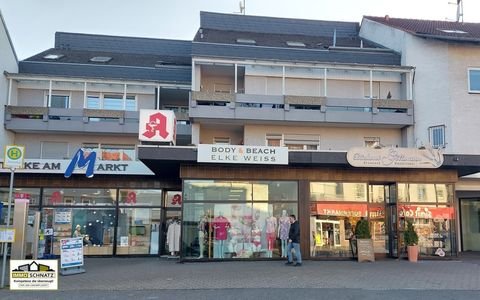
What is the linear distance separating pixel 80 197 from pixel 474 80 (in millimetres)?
17588

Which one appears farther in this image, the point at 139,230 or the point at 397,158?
the point at 139,230

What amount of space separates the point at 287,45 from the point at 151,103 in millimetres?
7887

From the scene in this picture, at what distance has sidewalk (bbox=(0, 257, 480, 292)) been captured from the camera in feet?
36.3

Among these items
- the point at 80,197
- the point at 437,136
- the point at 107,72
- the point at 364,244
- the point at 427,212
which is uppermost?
the point at 107,72

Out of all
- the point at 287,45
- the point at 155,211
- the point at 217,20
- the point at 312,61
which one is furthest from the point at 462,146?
the point at 217,20

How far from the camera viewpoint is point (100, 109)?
2327 cm

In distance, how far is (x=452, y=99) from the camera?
21.8 metres

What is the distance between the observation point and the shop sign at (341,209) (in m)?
16.6

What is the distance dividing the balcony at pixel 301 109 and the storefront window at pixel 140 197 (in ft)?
14.5

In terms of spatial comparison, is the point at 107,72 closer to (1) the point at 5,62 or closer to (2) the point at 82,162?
(1) the point at 5,62

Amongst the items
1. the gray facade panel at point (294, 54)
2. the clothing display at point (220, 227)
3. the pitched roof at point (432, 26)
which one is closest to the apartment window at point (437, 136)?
the gray facade panel at point (294, 54)

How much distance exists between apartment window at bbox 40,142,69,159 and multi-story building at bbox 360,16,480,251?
16.6m

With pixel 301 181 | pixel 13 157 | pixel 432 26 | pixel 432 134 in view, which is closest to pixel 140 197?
pixel 301 181

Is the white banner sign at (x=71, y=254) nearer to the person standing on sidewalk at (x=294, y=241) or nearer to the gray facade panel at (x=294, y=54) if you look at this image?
the person standing on sidewalk at (x=294, y=241)
